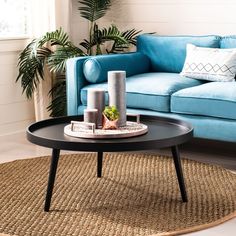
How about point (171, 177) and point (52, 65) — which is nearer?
point (171, 177)

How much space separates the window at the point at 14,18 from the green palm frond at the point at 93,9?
466 mm

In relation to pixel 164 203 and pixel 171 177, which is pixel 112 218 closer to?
pixel 164 203

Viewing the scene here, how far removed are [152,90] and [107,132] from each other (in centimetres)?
110

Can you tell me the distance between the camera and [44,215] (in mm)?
2768

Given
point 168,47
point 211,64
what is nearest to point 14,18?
point 168,47

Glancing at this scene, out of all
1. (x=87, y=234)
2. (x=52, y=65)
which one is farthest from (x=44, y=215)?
(x=52, y=65)

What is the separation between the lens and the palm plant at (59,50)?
4598mm

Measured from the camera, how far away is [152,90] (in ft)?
12.7

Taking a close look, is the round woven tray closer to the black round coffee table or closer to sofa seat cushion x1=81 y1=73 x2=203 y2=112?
the black round coffee table

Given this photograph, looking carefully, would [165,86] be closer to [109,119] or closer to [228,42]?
[228,42]

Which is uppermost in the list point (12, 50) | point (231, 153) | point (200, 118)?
point (12, 50)

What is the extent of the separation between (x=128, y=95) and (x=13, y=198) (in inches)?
49.9

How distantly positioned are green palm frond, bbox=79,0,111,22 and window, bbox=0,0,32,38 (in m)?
0.47

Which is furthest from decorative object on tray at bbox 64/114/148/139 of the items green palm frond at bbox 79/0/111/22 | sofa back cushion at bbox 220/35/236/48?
green palm frond at bbox 79/0/111/22
